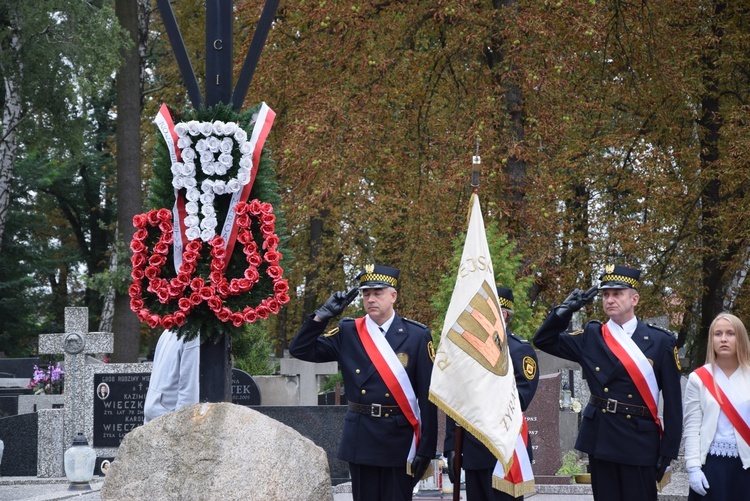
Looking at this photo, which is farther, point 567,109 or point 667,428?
point 567,109

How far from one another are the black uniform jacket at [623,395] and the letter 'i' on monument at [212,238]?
1.96 meters

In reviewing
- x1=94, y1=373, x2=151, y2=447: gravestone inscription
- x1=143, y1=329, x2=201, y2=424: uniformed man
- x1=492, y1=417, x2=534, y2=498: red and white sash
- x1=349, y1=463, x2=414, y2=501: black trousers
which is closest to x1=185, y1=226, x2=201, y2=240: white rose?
x1=349, y1=463, x2=414, y2=501: black trousers

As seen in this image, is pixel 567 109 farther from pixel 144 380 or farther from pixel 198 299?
pixel 198 299

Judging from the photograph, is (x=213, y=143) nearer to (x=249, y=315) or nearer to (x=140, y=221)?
(x=140, y=221)

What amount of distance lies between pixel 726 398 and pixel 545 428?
4638 mm

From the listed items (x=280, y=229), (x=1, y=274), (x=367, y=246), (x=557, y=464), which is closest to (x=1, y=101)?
(x=1, y=274)

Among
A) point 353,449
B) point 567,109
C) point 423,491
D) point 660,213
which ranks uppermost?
point 567,109

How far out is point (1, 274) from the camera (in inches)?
1300

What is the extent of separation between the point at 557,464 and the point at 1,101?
69.9 ft

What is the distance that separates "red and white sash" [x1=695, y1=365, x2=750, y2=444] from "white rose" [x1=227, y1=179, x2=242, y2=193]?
10.3ft

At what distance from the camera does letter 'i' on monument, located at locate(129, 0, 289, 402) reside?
6648 millimetres

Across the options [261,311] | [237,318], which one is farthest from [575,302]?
[237,318]

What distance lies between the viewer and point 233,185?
6719 mm

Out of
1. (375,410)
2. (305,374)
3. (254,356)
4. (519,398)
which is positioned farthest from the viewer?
(254,356)
